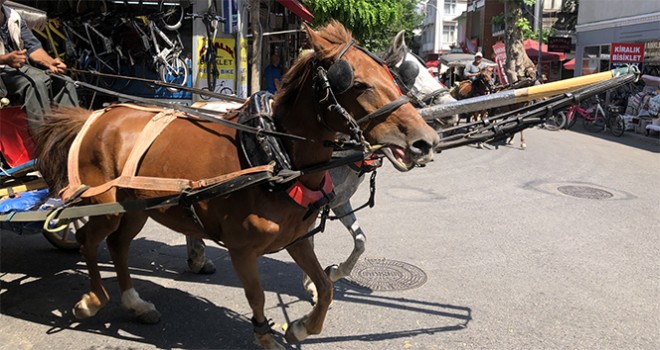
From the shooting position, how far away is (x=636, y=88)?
19781mm

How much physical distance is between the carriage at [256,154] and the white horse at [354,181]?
704mm

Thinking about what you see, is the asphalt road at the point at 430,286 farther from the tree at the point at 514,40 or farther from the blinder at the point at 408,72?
the tree at the point at 514,40

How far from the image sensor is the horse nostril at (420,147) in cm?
281

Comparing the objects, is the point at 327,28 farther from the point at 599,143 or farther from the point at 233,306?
the point at 599,143

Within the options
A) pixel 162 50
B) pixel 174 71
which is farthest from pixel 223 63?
pixel 162 50

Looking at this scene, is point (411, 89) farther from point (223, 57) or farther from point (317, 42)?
point (223, 57)

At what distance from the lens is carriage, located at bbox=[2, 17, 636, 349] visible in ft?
9.82

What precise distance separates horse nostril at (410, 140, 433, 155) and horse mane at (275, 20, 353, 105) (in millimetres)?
708

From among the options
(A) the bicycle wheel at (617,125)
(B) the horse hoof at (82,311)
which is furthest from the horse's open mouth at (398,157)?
(A) the bicycle wheel at (617,125)

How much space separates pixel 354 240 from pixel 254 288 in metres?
1.44

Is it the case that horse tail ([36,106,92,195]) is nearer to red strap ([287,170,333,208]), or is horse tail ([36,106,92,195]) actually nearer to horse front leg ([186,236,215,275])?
horse front leg ([186,236,215,275])

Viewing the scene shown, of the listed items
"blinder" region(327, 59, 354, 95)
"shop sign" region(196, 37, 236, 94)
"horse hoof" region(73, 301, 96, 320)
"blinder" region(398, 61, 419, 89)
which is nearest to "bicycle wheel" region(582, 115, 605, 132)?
"shop sign" region(196, 37, 236, 94)

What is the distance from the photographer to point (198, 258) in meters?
5.30

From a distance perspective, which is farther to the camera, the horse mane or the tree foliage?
the tree foliage
